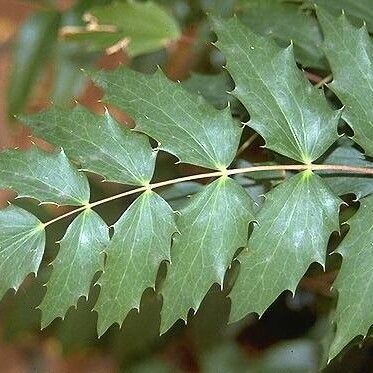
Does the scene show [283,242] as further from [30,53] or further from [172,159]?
[30,53]

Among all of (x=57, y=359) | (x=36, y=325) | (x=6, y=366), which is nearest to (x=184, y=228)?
(x=36, y=325)

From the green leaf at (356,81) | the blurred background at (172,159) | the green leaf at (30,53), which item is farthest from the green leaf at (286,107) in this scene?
the green leaf at (30,53)

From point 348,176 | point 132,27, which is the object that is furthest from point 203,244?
point 132,27

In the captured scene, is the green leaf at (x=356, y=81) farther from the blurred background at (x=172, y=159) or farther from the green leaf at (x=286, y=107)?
the blurred background at (x=172, y=159)

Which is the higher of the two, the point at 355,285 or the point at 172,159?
the point at 355,285

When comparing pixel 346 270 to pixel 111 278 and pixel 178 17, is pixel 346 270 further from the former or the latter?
pixel 178 17

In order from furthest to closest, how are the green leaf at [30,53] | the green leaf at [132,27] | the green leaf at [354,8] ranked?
the green leaf at [30,53]
the green leaf at [132,27]
the green leaf at [354,8]
